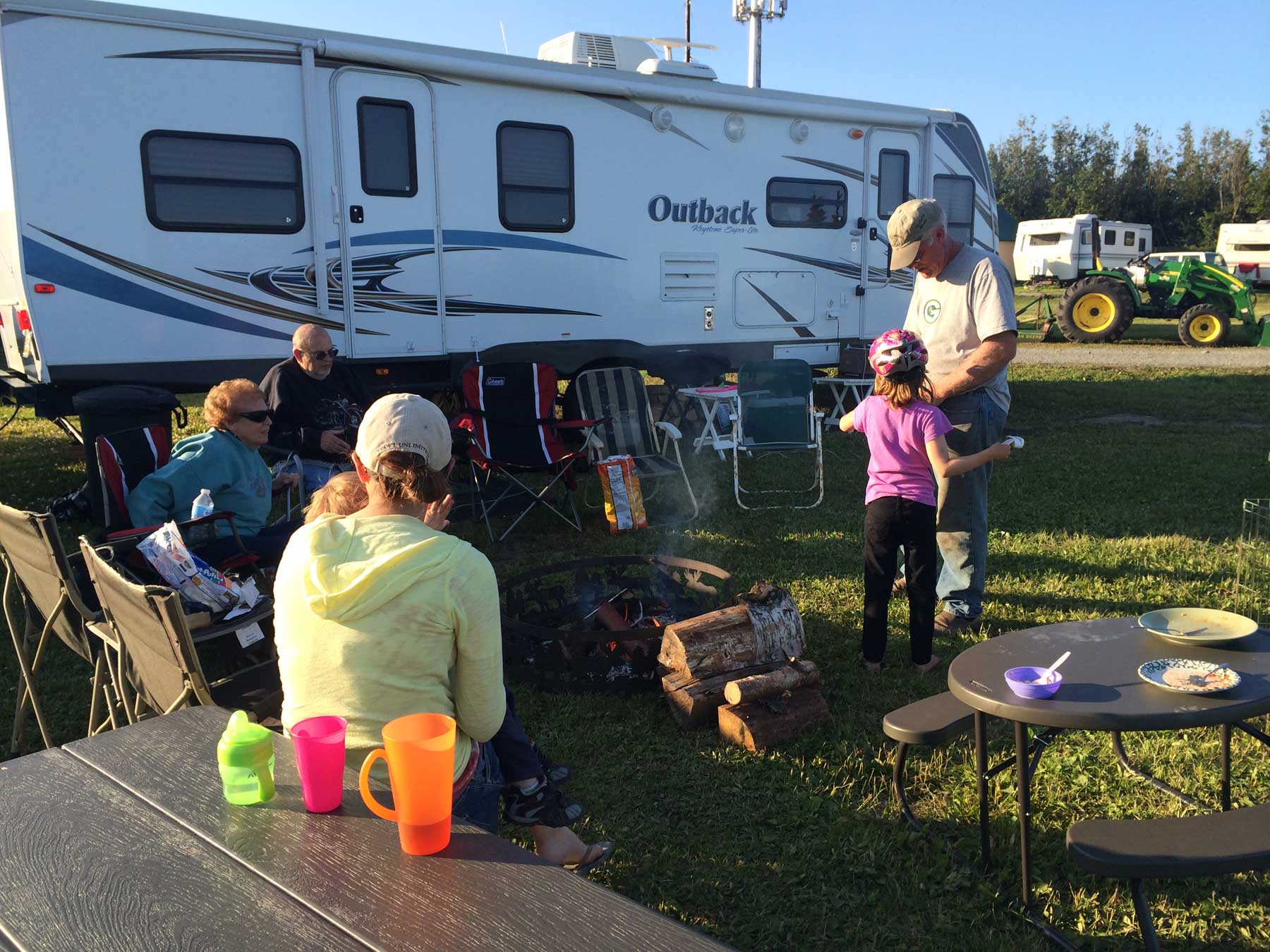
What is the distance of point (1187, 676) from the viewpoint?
80.0 inches

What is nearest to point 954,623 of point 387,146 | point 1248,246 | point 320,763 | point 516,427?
point 516,427

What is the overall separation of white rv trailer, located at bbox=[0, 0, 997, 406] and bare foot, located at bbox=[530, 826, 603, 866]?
14.4 feet

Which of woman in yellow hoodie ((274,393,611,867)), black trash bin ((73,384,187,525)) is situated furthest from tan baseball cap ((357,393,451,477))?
black trash bin ((73,384,187,525))

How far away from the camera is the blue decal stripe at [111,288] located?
16.7 ft

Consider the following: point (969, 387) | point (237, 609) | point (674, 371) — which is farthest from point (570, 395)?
point (237, 609)

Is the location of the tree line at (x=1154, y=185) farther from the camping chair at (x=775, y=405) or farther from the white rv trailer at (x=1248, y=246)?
the camping chair at (x=775, y=405)

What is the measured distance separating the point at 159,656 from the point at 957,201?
325 inches

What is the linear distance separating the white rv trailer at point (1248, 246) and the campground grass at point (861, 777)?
2475 centimetres

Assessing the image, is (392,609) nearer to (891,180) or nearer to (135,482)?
(135,482)

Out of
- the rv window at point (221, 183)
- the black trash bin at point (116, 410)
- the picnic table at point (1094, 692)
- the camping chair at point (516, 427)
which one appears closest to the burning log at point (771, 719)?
the picnic table at point (1094, 692)

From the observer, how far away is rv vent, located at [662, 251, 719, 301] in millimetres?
7148

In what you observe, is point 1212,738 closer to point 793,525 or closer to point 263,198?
point 793,525

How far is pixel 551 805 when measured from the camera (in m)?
2.18

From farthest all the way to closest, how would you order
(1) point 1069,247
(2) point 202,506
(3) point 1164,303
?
(1) point 1069,247
(3) point 1164,303
(2) point 202,506
